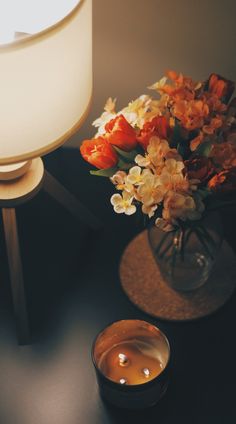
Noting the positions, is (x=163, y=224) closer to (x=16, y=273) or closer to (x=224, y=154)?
(x=224, y=154)

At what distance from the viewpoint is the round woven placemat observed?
1.14 meters

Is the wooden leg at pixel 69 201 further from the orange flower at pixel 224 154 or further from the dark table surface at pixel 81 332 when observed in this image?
the orange flower at pixel 224 154

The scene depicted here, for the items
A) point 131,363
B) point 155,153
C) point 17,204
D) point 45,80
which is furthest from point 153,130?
point 131,363

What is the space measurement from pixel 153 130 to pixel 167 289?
0.37 m

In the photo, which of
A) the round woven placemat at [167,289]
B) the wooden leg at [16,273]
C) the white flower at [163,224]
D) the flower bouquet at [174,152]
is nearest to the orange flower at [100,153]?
A: the flower bouquet at [174,152]

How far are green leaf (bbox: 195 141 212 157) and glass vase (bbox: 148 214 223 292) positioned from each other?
16cm

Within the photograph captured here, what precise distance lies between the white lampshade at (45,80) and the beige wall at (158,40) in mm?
189

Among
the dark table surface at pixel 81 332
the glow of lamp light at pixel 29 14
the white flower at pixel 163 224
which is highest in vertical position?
the glow of lamp light at pixel 29 14

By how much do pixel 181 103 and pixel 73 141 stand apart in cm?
49

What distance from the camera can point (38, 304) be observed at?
118 cm

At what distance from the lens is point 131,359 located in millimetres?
1039

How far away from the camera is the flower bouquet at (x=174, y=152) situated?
2.90ft

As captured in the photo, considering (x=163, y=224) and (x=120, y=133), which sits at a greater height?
(x=120, y=133)

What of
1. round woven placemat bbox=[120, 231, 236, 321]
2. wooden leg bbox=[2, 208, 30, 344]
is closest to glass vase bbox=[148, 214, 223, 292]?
round woven placemat bbox=[120, 231, 236, 321]
